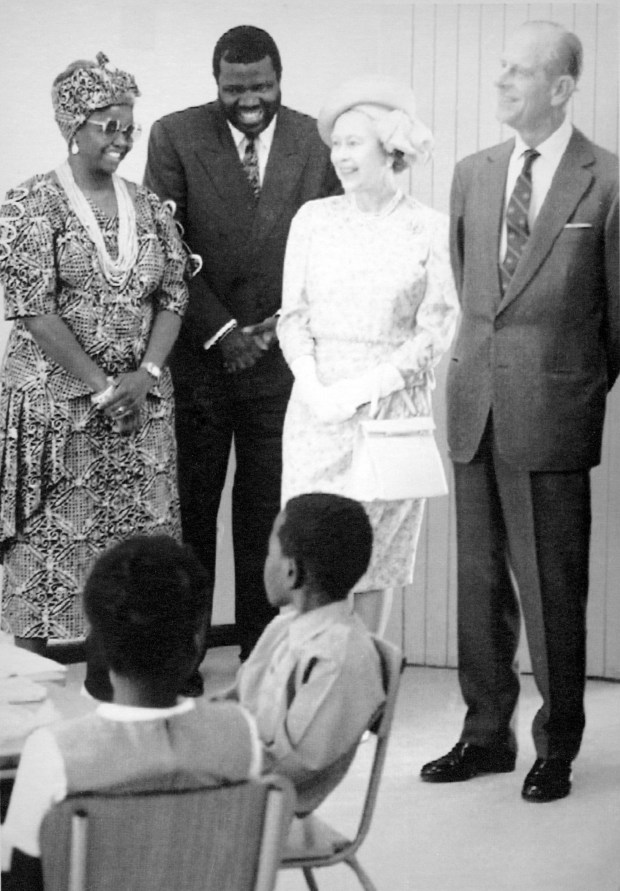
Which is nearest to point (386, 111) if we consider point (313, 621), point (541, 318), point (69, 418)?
point (541, 318)

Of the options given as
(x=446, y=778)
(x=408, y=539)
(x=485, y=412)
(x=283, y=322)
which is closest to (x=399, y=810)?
(x=446, y=778)

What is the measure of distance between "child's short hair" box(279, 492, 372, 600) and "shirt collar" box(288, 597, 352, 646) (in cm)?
2

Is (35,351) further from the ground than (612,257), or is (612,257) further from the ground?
(612,257)

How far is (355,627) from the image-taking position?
2.31m

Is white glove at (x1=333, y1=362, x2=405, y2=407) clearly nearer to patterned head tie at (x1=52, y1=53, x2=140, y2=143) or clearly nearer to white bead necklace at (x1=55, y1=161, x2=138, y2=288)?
white bead necklace at (x1=55, y1=161, x2=138, y2=288)

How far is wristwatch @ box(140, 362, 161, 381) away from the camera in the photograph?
2.57 m

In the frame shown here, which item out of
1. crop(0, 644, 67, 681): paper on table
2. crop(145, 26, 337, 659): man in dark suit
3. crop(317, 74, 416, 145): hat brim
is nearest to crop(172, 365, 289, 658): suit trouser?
crop(145, 26, 337, 659): man in dark suit

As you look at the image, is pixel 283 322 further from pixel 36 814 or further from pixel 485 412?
pixel 36 814

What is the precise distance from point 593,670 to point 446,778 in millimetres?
391

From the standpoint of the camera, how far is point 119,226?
2502mm

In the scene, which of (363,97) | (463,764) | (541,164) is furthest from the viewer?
(463,764)

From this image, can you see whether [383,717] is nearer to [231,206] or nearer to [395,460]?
[395,460]

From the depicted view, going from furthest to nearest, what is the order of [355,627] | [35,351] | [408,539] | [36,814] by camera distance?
[408,539]
[35,351]
[355,627]
[36,814]

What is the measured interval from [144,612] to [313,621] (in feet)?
1.50
